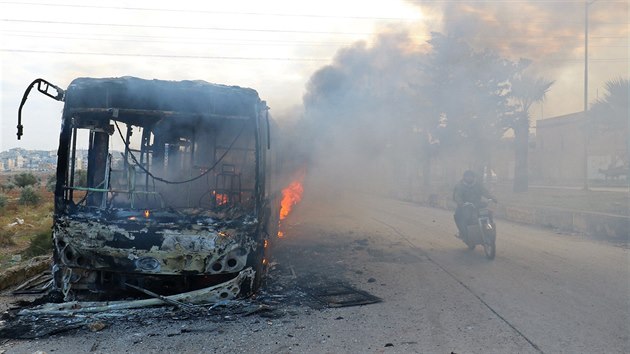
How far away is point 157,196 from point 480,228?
569cm

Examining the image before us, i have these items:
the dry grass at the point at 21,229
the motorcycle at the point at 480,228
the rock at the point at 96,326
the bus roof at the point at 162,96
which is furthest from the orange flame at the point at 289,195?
the rock at the point at 96,326

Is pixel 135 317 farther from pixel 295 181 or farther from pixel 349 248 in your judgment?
pixel 295 181

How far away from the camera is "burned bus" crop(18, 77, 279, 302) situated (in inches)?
188

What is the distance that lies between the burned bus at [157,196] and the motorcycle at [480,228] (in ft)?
14.7

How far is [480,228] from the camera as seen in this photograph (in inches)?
313

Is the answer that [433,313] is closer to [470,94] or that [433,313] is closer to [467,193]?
[467,193]

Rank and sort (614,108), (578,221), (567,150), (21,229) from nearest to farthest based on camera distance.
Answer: (578,221) < (21,229) < (614,108) < (567,150)

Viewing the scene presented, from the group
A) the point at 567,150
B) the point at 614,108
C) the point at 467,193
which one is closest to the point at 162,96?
the point at 467,193

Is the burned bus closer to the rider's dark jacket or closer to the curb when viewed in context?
the rider's dark jacket

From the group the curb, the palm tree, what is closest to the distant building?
the palm tree

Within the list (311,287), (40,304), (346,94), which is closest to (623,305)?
(311,287)

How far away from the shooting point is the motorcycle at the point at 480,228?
7762 millimetres

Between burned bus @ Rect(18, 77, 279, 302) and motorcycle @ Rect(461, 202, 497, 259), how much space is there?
4473 mm

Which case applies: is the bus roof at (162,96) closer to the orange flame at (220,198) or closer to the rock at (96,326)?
the orange flame at (220,198)
